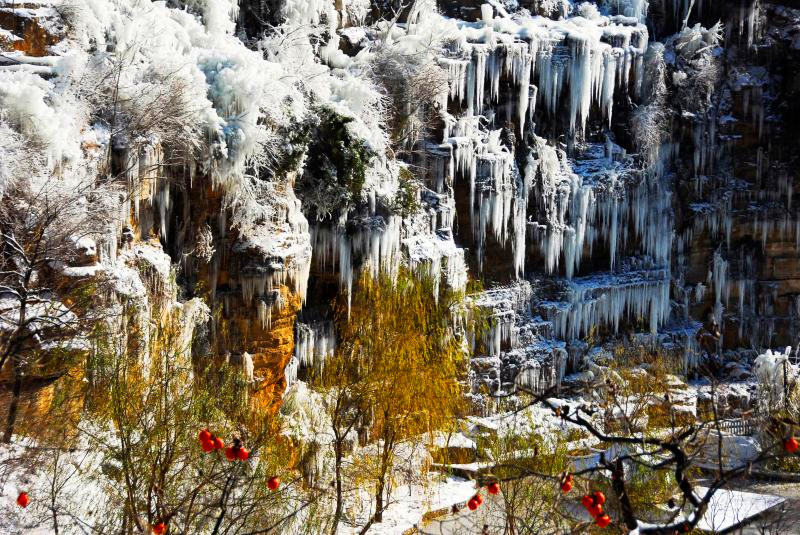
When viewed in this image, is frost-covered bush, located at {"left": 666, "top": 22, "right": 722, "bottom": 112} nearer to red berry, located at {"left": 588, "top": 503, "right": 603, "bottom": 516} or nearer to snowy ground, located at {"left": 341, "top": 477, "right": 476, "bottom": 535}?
snowy ground, located at {"left": 341, "top": 477, "right": 476, "bottom": 535}

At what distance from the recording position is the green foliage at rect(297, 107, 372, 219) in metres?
17.8

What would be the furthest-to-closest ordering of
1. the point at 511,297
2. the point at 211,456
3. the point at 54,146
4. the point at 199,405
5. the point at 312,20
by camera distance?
1. the point at 511,297
2. the point at 312,20
3. the point at 54,146
4. the point at 211,456
5. the point at 199,405

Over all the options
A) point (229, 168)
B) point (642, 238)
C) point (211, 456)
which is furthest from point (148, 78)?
point (642, 238)

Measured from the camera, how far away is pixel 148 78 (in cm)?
1486

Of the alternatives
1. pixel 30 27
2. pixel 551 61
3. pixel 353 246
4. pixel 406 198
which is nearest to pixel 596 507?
pixel 30 27

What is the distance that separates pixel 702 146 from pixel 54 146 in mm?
23359

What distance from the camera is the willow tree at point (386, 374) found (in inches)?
597

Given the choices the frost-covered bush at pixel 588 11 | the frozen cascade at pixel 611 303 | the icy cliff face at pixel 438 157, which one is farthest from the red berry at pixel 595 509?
the frost-covered bush at pixel 588 11

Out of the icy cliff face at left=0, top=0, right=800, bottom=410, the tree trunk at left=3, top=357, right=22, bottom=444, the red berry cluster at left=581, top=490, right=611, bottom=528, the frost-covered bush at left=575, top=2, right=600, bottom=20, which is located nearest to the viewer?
the red berry cluster at left=581, top=490, right=611, bottom=528

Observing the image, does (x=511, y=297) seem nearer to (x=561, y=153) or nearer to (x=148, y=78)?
(x=561, y=153)

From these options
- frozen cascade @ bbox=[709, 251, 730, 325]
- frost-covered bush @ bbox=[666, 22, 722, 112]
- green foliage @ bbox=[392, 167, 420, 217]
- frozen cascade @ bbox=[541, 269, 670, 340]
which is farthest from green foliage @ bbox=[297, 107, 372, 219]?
frozen cascade @ bbox=[709, 251, 730, 325]

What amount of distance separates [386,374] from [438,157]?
385 inches

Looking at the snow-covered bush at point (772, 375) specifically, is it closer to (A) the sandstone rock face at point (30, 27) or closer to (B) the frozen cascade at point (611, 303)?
(B) the frozen cascade at point (611, 303)

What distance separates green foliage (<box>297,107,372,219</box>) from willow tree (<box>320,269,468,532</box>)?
225 cm
